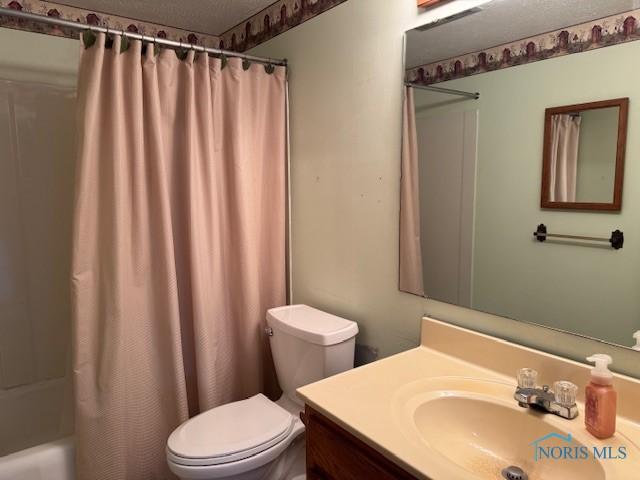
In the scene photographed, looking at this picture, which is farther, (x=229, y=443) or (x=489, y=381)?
(x=229, y=443)

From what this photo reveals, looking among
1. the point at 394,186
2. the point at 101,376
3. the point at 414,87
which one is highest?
the point at 414,87

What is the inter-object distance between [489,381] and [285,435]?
77cm

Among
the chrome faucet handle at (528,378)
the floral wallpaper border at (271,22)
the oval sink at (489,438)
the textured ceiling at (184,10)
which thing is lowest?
the oval sink at (489,438)

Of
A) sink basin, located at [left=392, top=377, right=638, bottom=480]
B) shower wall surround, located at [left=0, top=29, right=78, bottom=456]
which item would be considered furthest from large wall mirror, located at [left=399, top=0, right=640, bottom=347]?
shower wall surround, located at [left=0, top=29, right=78, bottom=456]

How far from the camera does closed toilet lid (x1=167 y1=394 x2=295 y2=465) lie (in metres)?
1.48

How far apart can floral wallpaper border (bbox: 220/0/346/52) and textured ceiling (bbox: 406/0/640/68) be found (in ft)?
1.72

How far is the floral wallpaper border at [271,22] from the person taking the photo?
194 centimetres

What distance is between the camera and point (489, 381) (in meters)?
1.26

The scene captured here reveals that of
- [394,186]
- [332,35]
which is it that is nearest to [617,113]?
[394,186]

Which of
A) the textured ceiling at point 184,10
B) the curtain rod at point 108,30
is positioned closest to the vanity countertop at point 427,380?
the curtain rod at point 108,30

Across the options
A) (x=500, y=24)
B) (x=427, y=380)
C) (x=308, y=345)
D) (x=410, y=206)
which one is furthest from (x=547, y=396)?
(x=500, y=24)

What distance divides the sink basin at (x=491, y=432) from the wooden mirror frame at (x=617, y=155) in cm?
53

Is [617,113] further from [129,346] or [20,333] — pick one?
[20,333]

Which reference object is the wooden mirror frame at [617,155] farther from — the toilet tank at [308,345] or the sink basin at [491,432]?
the toilet tank at [308,345]
